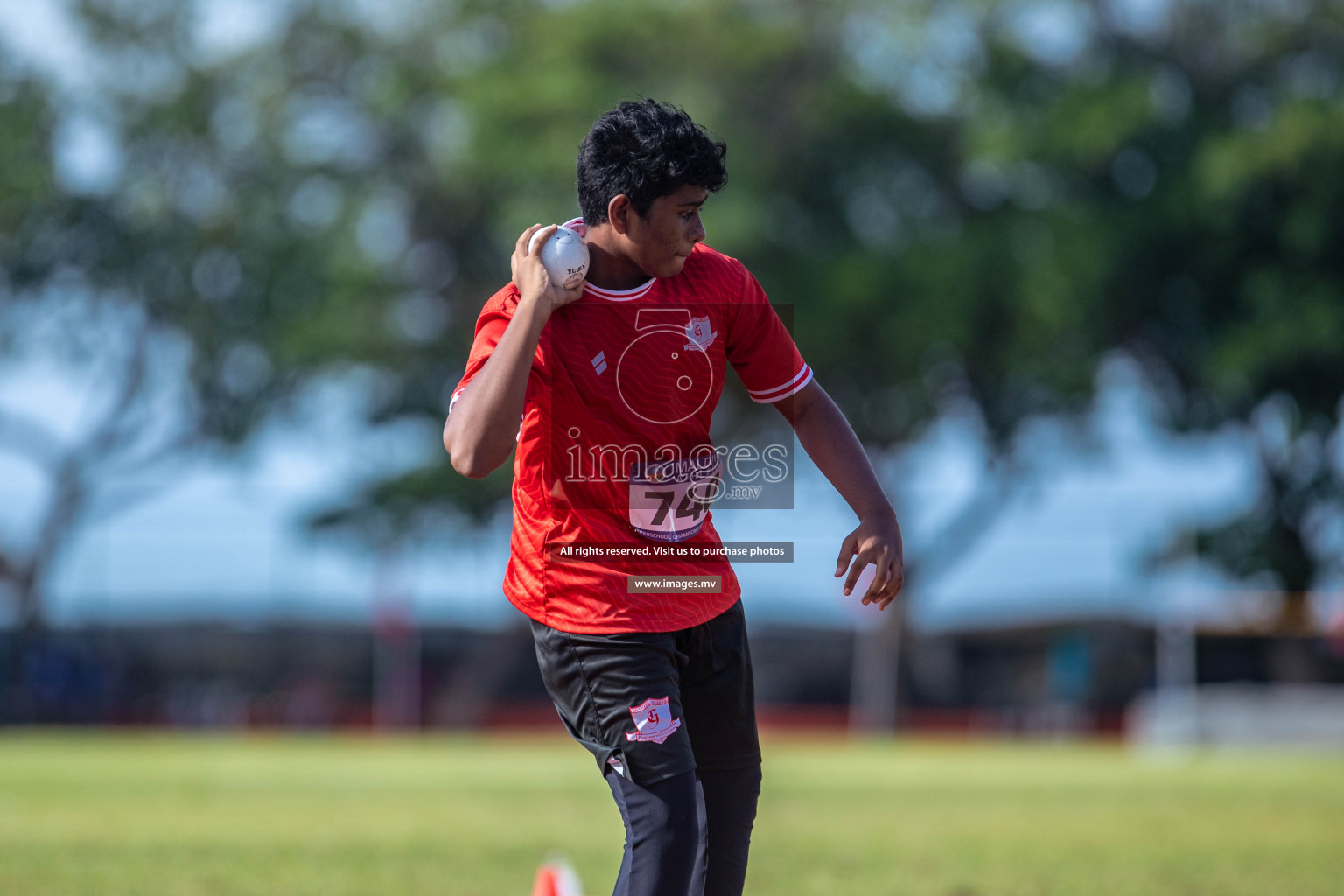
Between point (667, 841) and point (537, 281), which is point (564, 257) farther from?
point (667, 841)

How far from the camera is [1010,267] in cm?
2759

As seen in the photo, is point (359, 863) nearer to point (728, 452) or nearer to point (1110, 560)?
point (728, 452)

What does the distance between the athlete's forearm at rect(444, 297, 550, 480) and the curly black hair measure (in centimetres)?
34

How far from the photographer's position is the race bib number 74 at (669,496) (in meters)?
3.41

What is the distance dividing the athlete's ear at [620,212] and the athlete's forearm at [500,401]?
29cm

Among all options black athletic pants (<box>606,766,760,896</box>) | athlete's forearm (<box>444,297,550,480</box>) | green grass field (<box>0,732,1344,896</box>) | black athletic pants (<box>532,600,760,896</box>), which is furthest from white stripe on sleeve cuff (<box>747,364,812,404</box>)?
green grass field (<box>0,732,1344,896</box>)

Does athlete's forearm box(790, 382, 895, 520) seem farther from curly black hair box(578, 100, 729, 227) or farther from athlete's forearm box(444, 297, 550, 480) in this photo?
athlete's forearm box(444, 297, 550, 480)

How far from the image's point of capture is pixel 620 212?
10.9 ft

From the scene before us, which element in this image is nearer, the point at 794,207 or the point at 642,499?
the point at 642,499

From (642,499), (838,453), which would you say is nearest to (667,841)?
(642,499)

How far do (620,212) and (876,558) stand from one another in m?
0.94

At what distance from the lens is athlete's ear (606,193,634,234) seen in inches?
131

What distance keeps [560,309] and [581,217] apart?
230 mm

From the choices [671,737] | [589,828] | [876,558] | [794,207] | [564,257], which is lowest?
[589,828]
